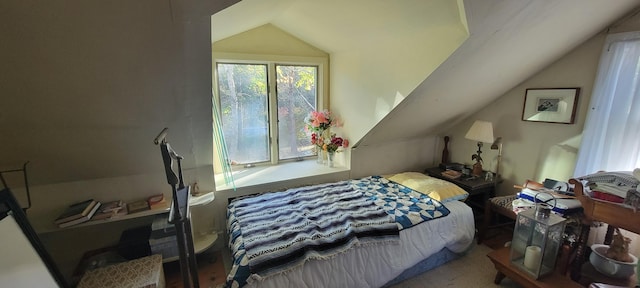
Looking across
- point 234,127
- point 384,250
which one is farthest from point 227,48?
point 384,250

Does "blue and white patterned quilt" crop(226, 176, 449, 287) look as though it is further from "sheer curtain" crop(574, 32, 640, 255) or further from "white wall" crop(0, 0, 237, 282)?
"sheer curtain" crop(574, 32, 640, 255)

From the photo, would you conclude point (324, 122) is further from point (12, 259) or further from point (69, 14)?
point (12, 259)

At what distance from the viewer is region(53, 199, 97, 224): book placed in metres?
1.69

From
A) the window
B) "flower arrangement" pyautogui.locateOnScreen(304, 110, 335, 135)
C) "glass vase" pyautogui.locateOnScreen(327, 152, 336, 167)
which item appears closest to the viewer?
the window

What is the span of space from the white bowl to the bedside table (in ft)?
3.00

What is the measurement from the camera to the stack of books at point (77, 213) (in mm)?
1677

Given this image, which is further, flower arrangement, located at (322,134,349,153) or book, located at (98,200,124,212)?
flower arrangement, located at (322,134,349,153)

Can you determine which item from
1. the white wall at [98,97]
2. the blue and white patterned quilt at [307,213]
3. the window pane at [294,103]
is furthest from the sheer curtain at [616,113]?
the white wall at [98,97]

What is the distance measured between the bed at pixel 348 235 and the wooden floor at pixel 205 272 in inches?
18.8

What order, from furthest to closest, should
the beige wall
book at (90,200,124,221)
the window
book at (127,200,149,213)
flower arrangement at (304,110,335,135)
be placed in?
flower arrangement at (304,110,335,135), the window, the beige wall, book at (127,200,149,213), book at (90,200,124,221)

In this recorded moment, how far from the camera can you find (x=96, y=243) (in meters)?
2.03

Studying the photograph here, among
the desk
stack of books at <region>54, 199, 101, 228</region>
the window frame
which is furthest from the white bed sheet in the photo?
the window frame

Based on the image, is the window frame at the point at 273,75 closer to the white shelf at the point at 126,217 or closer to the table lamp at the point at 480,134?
the white shelf at the point at 126,217

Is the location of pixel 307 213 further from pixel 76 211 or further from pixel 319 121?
pixel 76 211
